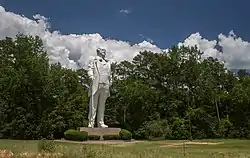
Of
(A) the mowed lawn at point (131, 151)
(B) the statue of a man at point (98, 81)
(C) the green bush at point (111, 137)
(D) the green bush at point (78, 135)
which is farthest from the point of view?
(B) the statue of a man at point (98, 81)

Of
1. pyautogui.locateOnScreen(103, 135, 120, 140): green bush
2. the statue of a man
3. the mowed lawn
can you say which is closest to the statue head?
the statue of a man

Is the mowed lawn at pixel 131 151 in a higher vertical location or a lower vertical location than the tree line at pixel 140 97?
lower

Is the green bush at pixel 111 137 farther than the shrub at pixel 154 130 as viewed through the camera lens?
No

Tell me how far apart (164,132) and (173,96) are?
20.1 feet

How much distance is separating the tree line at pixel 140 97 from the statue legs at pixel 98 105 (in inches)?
298

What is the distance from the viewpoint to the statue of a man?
30828 millimetres

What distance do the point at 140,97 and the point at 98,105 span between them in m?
11.4

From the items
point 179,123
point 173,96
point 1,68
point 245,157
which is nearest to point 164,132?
point 179,123

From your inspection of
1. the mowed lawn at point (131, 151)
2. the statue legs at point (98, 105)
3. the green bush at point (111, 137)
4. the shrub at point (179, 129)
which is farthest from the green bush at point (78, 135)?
the shrub at point (179, 129)

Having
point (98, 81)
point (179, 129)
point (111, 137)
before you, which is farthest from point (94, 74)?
point (179, 129)

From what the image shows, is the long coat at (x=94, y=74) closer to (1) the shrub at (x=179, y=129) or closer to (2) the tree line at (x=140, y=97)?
(2) the tree line at (x=140, y=97)

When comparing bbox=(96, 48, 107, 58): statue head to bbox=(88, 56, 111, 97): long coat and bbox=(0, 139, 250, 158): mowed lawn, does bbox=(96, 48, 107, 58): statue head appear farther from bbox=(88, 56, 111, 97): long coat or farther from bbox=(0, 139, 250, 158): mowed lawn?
bbox=(0, 139, 250, 158): mowed lawn

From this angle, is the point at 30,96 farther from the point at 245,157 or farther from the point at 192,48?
the point at 245,157

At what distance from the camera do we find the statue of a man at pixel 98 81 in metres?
Result: 30.8
